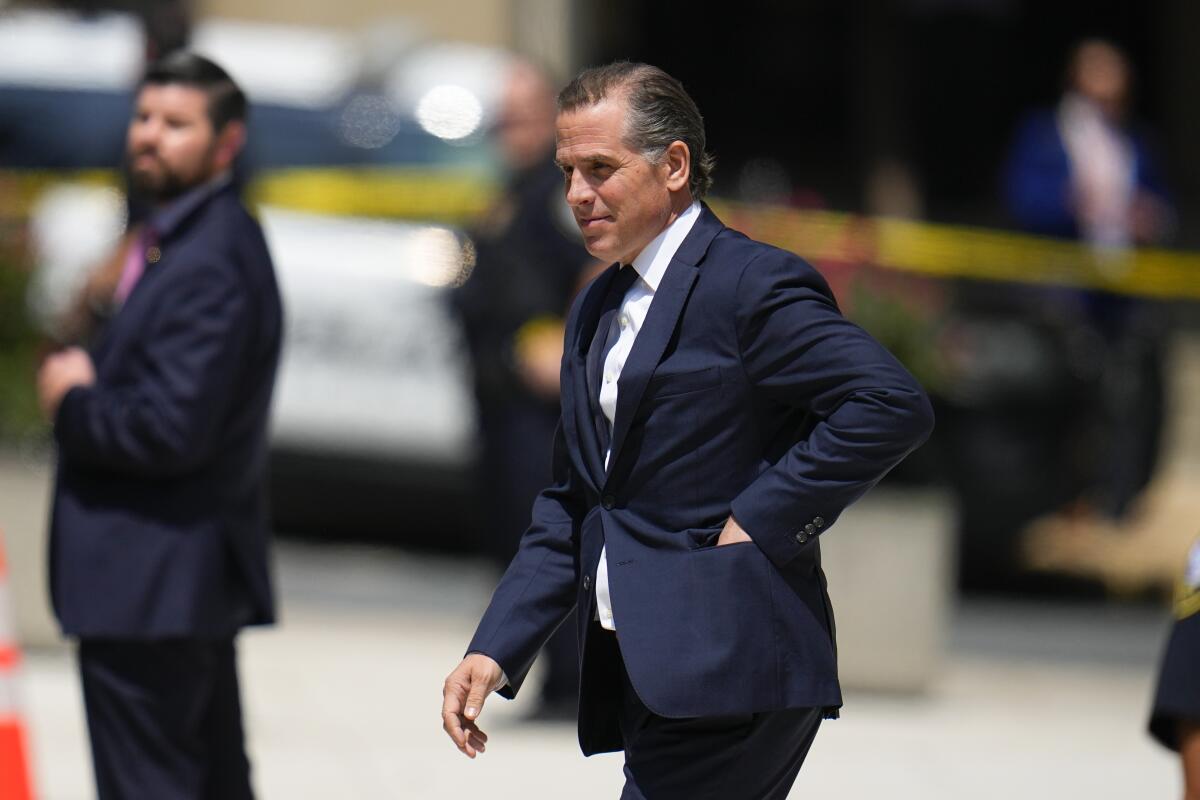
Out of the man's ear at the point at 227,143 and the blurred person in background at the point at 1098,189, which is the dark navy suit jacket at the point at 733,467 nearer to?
the man's ear at the point at 227,143

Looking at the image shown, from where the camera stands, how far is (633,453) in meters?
3.48

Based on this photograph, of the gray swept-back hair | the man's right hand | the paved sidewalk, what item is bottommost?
the paved sidewalk

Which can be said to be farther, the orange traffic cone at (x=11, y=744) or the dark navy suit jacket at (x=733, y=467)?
the orange traffic cone at (x=11, y=744)

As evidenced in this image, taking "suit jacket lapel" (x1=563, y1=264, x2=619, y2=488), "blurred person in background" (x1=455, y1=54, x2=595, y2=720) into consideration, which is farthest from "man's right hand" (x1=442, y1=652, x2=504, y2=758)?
"blurred person in background" (x1=455, y1=54, x2=595, y2=720)

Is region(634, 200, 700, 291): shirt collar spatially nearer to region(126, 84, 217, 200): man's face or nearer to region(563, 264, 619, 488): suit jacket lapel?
region(563, 264, 619, 488): suit jacket lapel

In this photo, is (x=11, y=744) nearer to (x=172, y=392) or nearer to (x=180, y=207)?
(x=172, y=392)

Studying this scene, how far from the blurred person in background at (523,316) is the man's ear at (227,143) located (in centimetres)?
245

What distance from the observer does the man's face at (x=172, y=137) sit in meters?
4.62

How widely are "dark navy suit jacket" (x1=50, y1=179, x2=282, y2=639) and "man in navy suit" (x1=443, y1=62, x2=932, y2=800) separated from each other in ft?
3.79

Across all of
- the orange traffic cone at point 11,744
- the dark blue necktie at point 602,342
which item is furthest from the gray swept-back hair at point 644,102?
the orange traffic cone at point 11,744

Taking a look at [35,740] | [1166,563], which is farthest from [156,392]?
[1166,563]

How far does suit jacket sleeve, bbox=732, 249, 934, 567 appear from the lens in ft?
→ 10.9

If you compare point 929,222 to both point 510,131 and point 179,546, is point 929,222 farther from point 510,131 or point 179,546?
point 179,546

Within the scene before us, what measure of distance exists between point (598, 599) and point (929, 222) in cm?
1221
